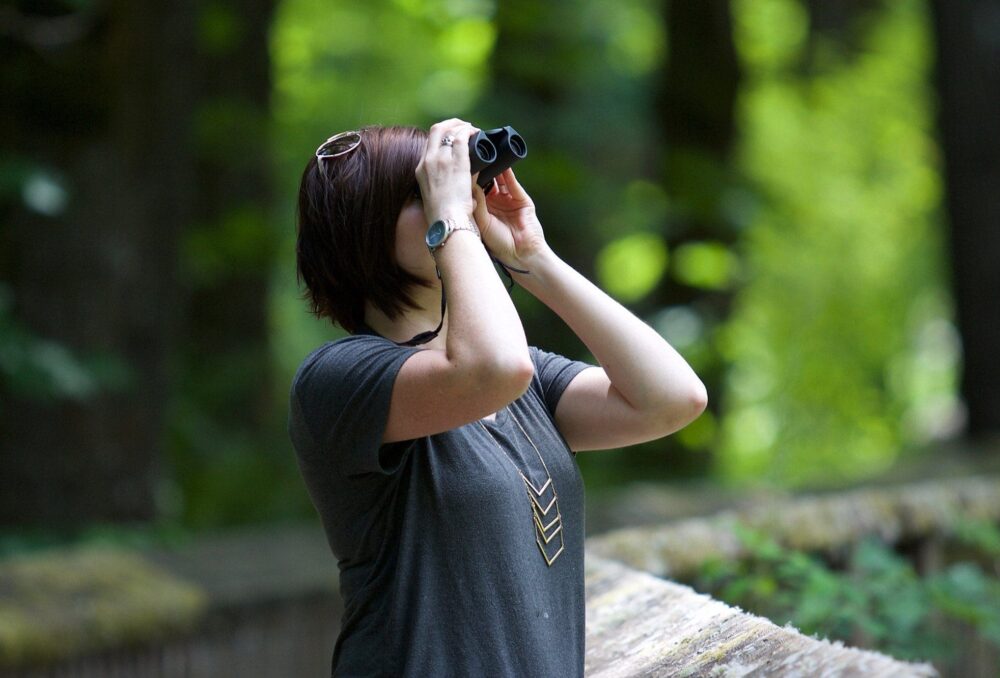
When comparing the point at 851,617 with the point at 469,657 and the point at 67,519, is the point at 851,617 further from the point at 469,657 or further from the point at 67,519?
the point at 67,519

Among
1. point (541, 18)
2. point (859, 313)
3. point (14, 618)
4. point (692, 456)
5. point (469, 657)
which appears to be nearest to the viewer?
point (469, 657)

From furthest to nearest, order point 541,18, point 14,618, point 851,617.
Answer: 1. point 541,18
2. point 14,618
3. point 851,617

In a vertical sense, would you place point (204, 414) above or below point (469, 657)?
below

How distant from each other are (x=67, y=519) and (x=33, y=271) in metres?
1.30

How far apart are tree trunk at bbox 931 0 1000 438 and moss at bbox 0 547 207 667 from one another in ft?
21.8

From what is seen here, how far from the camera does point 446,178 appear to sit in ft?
6.64

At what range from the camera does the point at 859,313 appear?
15.4m

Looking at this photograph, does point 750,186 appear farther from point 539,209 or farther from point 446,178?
point 446,178

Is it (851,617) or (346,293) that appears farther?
(851,617)

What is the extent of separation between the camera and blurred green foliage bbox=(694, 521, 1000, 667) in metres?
2.96

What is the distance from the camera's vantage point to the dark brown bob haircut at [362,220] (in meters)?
2.09

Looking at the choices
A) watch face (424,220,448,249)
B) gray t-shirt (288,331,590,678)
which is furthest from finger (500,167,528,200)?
gray t-shirt (288,331,590,678)

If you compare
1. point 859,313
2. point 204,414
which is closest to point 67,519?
point 204,414

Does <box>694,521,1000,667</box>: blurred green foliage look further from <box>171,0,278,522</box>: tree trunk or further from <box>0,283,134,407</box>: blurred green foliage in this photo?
<box>171,0,278,522</box>: tree trunk
